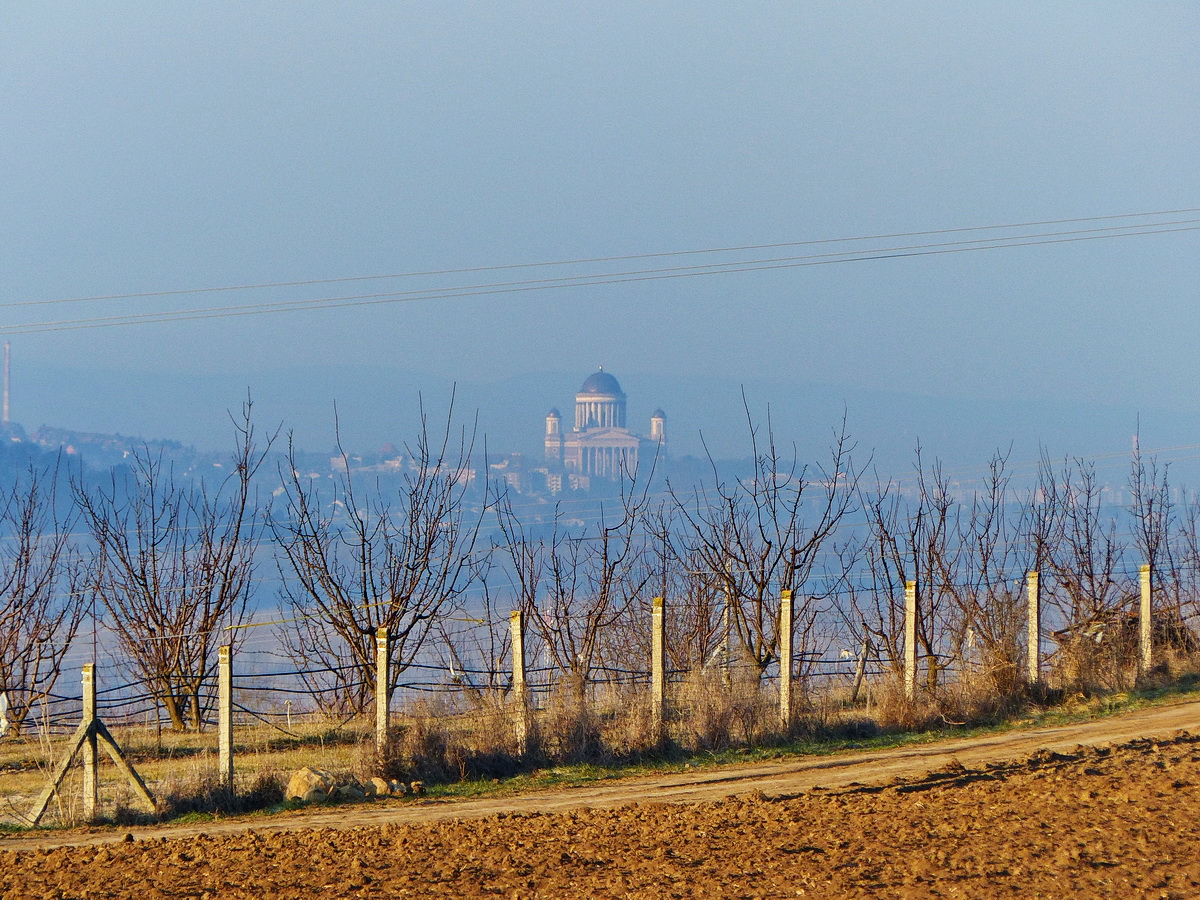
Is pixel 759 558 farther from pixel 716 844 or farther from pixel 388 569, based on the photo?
pixel 716 844

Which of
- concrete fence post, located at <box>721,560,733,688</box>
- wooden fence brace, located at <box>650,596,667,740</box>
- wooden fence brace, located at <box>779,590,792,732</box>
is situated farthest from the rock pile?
concrete fence post, located at <box>721,560,733,688</box>

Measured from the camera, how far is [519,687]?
40.5 feet

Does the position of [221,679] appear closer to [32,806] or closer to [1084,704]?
[32,806]

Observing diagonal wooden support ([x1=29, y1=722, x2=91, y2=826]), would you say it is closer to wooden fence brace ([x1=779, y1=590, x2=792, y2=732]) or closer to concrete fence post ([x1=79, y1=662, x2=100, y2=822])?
concrete fence post ([x1=79, y1=662, x2=100, y2=822])

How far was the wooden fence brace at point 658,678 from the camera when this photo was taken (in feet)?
40.9

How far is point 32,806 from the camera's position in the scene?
34.0 feet

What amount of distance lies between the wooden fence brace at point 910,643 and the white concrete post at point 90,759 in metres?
8.56

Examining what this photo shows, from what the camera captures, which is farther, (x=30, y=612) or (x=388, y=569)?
(x=30, y=612)

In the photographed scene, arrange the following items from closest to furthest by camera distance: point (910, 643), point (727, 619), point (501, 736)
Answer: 1. point (501, 736)
2. point (910, 643)
3. point (727, 619)

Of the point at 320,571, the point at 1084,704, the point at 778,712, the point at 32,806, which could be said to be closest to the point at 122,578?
the point at 320,571

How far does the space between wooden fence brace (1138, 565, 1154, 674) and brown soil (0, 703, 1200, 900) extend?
6.81m

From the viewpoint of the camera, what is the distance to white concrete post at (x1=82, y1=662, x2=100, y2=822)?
9.97 metres

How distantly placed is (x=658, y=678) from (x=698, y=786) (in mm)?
1997

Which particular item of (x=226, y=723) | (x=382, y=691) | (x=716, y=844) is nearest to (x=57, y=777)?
(x=226, y=723)
